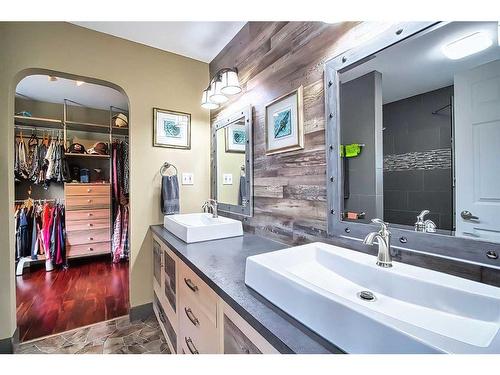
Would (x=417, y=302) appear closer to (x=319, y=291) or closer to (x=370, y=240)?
(x=370, y=240)

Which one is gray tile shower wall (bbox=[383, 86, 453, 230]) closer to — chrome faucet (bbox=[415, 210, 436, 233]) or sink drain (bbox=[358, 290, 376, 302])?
chrome faucet (bbox=[415, 210, 436, 233])

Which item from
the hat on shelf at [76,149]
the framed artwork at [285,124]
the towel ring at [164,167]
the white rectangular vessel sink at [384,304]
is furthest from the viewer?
the hat on shelf at [76,149]

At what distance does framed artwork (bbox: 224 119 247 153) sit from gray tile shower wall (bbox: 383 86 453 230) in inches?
39.9

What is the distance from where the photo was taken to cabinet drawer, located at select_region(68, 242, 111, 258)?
320 cm

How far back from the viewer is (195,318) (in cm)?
106

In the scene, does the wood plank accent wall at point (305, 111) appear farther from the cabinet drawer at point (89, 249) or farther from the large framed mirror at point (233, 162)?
the cabinet drawer at point (89, 249)

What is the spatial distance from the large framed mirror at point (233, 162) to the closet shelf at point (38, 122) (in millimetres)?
2507

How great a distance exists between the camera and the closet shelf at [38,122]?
117 inches

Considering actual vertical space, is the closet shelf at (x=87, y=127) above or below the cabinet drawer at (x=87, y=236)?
above

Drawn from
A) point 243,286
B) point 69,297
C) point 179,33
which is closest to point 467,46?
point 243,286

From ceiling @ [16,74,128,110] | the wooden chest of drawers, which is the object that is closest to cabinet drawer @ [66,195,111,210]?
the wooden chest of drawers

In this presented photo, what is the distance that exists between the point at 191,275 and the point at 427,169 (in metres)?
1.07

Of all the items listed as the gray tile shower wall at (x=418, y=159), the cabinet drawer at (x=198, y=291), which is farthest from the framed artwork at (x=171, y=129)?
the gray tile shower wall at (x=418, y=159)

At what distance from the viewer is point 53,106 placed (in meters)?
3.37
